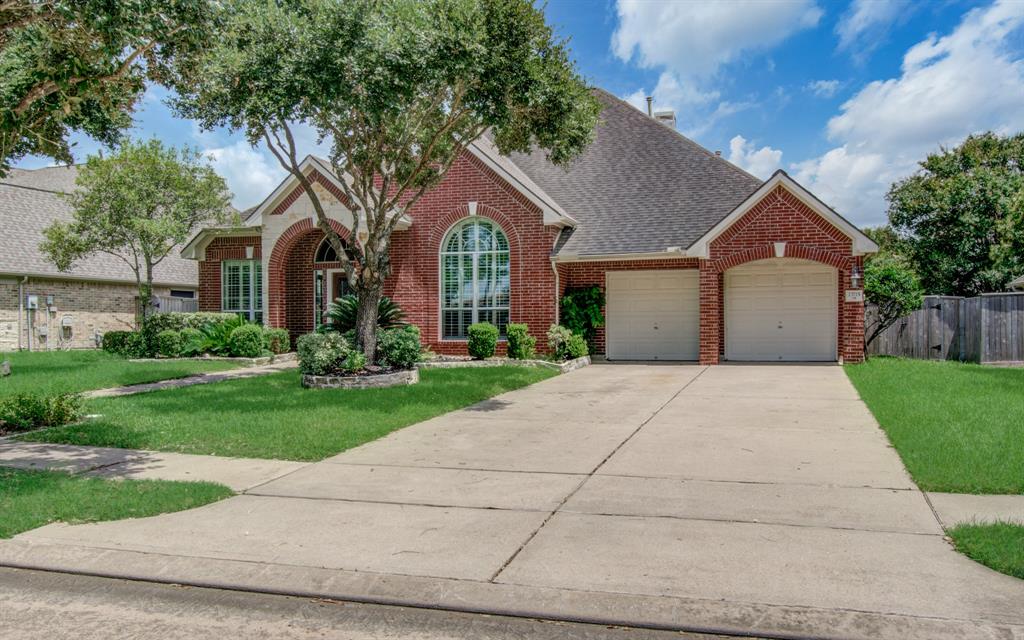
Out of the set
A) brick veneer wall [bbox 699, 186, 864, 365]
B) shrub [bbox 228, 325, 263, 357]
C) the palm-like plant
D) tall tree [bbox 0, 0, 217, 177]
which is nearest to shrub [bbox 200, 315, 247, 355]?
shrub [bbox 228, 325, 263, 357]

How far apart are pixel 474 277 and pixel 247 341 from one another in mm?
6277

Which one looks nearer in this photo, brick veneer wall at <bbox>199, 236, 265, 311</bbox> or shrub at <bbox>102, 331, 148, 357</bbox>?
shrub at <bbox>102, 331, 148, 357</bbox>

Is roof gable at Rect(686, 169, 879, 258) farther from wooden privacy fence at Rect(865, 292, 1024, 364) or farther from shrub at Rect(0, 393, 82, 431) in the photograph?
shrub at Rect(0, 393, 82, 431)

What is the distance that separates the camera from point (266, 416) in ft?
34.5

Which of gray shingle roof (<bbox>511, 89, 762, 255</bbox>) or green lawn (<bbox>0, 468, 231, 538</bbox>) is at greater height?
gray shingle roof (<bbox>511, 89, 762, 255</bbox>)

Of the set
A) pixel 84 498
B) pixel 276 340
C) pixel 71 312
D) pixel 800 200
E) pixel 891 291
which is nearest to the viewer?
pixel 84 498

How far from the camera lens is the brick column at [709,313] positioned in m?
18.7

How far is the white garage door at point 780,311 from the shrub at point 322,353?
10891 mm

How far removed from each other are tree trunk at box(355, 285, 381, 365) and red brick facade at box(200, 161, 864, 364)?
5.68 meters

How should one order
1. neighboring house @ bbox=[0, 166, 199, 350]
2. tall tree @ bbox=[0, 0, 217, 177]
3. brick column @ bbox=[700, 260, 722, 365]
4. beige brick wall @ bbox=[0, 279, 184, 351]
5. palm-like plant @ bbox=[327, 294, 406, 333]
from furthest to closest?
neighboring house @ bbox=[0, 166, 199, 350] < beige brick wall @ bbox=[0, 279, 184, 351] < brick column @ bbox=[700, 260, 722, 365] < palm-like plant @ bbox=[327, 294, 406, 333] < tall tree @ bbox=[0, 0, 217, 177]

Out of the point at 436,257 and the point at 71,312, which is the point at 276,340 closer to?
the point at 436,257

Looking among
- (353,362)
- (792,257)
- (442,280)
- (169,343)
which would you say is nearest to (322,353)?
(353,362)

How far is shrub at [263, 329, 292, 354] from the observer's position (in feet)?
67.4

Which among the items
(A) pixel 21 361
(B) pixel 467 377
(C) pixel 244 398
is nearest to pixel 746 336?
(B) pixel 467 377
